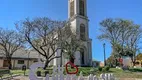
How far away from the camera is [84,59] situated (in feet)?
156

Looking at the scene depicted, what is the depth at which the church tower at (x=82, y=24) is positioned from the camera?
46.8 meters

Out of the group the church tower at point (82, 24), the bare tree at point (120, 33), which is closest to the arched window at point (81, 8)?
the church tower at point (82, 24)

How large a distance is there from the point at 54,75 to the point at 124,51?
31425 millimetres

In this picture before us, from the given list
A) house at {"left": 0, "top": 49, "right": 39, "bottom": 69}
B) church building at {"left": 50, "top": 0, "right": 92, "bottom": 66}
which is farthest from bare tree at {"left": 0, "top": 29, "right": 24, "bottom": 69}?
church building at {"left": 50, "top": 0, "right": 92, "bottom": 66}

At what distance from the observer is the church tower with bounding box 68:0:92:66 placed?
154 ft

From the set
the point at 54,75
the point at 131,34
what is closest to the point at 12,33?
the point at 131,34

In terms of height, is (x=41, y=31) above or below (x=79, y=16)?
below

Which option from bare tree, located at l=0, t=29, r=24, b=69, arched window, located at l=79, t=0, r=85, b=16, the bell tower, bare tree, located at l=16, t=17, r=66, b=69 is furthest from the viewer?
arched window, located at l=79, t=0, r=85, b=16

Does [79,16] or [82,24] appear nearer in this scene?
[79,16]

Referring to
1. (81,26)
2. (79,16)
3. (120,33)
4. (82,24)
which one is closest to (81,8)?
(79,16)

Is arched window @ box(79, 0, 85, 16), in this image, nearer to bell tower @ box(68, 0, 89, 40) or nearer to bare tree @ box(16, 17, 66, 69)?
bell tower @ box(68, 0, 89, 40)

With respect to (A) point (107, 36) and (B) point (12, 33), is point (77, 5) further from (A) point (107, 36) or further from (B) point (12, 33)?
(B) point (12, 33)

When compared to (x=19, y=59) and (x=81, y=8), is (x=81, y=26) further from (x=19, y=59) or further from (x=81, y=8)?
(x=19, y=59)

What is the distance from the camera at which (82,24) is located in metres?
48.6
